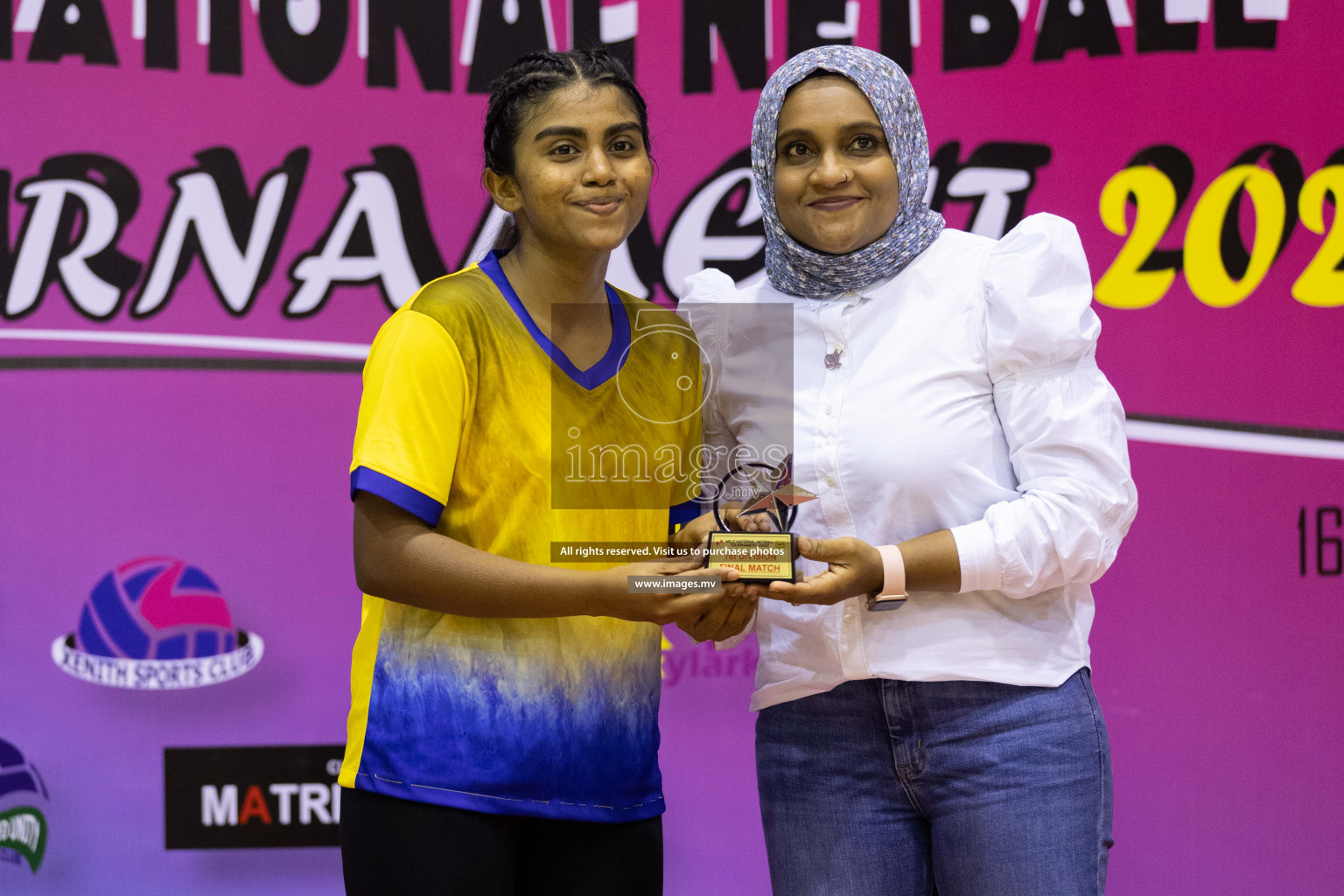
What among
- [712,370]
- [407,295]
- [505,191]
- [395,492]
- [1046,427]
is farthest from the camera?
[407,295]

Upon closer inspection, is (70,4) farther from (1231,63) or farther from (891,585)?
(1231,63)

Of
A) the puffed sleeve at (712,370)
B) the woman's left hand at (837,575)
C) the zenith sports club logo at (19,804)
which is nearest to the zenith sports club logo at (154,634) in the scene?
the zenith sports club logo at (19,804)

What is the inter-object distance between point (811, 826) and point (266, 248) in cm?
191

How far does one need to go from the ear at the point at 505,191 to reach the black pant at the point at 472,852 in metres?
0.79

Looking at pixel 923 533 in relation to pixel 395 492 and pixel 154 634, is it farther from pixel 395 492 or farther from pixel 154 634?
pixel 154 634

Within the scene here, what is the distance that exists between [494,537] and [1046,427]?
0.71 m

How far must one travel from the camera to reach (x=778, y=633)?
165cm

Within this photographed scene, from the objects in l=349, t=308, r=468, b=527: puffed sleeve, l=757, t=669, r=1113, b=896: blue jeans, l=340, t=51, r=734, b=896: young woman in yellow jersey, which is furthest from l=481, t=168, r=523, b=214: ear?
l=757, t=669, r=1113, b=896: blue jeans

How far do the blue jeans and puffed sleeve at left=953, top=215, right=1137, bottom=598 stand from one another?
17cm

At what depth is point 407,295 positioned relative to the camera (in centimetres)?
275

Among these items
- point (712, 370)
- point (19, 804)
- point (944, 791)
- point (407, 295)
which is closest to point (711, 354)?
point (712, 370)

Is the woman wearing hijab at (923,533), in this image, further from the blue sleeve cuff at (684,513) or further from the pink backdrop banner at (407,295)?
the pink backdrop banner at (407,295)

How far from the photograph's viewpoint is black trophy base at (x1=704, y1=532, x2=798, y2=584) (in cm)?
146

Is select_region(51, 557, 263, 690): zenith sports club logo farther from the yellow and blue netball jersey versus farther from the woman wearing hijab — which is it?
the woman wearing hijab
